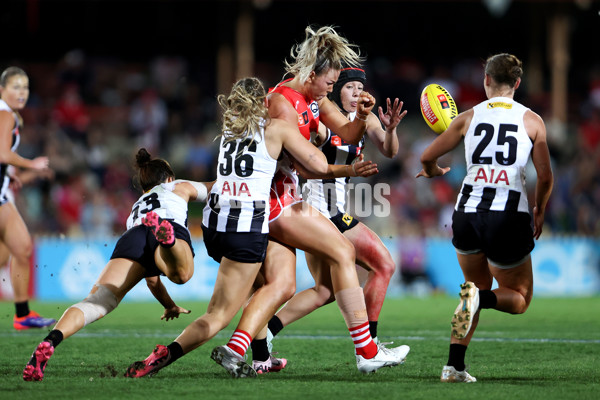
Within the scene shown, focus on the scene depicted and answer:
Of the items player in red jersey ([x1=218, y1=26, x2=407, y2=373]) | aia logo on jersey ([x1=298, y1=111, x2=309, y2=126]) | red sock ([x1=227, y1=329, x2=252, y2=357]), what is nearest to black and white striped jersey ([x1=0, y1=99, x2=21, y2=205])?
player in red jersey ([x1=218, y1=26, x2=407, y2=373])

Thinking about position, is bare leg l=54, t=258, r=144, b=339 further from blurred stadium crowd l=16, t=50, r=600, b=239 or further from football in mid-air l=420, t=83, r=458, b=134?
blurred stadium crowd l=16, t=50, r=600, b=239

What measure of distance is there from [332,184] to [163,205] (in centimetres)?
→ 155

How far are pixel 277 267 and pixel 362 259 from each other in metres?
1.01

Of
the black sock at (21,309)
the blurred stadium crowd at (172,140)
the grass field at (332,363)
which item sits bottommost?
the grass field at (332,363)

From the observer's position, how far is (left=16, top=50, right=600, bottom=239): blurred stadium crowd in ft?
51.6

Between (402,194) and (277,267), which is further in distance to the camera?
(402,194)

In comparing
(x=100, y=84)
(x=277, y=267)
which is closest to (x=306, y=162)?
(x=277, y=267)

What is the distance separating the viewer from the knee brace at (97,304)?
229 inches

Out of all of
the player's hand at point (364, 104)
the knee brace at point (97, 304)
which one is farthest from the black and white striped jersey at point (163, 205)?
the player's hand at point (364, 104)

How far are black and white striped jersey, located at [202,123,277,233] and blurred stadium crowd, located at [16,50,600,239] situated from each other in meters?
9.32

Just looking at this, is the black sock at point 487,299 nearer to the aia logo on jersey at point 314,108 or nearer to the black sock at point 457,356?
the black sock at point 457,356

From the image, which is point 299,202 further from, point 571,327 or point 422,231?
point 422,231

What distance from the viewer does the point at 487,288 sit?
5.78m

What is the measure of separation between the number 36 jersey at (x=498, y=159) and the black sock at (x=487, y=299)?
21.3 inches
